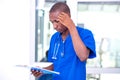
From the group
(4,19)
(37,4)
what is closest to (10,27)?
Answer: (4,19)

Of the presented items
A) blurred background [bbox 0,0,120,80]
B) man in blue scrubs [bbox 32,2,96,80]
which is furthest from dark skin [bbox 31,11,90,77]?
blurred background [bbox 0,0,120,80]

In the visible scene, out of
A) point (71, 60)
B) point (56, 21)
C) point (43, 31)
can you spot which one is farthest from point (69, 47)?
point (43, 31)

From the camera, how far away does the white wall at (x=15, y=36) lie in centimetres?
284

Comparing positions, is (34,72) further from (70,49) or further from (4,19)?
(4,19)

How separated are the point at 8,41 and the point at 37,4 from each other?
0.60 meters

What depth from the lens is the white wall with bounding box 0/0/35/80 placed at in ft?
9.32

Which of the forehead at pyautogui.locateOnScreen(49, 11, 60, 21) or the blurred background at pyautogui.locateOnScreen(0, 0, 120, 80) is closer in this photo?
the forehead at pyautogui.locateOnScreen(49, 11, 60, 21)

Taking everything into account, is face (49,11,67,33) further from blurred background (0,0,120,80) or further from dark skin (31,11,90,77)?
blurred background (0,0,120,80)

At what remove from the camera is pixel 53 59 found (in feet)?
5.18

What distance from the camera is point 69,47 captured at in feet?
4.80

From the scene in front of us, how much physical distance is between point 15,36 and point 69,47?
1.52 meters

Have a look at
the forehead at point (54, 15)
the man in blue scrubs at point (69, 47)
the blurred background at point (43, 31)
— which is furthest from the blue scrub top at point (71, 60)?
the blurred background at point (43, 31)

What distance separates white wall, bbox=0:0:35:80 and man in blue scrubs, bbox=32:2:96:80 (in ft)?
4.52

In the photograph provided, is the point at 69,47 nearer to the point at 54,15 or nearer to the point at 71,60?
the point at 71,60
